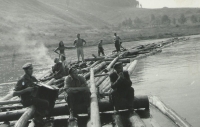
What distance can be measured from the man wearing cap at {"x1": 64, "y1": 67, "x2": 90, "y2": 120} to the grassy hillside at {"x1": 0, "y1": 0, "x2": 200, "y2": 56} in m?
42.8

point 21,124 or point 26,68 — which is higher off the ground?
point 26,68

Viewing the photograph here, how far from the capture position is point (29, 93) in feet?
21.7

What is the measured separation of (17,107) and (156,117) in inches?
153

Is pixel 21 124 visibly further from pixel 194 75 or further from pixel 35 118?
pixel 194 75

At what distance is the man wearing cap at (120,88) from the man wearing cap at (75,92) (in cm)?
68

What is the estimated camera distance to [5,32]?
2427 inches

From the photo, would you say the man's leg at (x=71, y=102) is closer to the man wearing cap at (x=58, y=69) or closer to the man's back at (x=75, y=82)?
the man's back at (x=75, y=82)

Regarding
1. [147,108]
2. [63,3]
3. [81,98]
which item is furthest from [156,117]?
[63,3]

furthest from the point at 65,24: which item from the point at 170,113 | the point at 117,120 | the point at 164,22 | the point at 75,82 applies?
the point at 117,120

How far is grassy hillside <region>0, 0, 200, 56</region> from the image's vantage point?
6169 centimetres

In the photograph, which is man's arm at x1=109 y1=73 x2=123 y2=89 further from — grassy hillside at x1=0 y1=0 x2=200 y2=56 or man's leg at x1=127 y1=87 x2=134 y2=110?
grassy hillside at x1=0 y1=0 x2=200 y2=56

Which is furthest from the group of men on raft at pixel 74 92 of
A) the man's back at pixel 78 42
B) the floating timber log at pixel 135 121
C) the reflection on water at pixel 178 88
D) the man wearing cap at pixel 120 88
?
the man's back at pixel 78 42

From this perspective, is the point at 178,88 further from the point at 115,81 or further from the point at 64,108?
the point at 64,108

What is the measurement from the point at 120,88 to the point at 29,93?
2.21m
